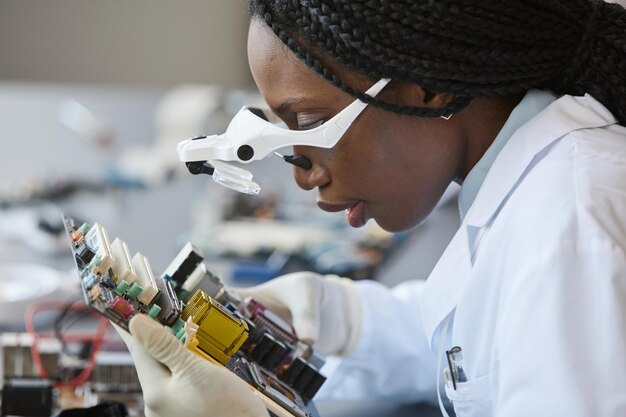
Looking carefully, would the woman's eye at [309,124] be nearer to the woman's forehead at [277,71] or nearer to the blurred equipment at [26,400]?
the woman's forehead at [277,71]

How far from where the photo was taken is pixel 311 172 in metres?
1.15

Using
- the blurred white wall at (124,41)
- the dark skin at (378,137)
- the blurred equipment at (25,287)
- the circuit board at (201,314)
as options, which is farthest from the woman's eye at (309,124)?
the blurred white wall at (124,41)

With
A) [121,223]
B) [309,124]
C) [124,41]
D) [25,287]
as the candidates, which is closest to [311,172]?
[309,124]

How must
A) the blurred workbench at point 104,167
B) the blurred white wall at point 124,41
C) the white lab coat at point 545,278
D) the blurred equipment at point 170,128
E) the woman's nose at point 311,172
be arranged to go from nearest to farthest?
the white lab coat at point 545,278
the woman's nose at point 311,172
the blurred workbench at point 104,167
the blurred equipment at point 170,128
the blurred white wall at point 124,41

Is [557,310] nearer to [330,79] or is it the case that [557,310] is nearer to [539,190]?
[539,190]

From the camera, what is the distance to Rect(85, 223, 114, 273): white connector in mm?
1032

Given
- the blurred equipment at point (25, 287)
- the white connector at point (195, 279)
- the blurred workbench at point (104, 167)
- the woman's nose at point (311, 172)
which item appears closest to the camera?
the woman's nose at point (311, 172)

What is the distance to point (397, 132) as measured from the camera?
1.08 m

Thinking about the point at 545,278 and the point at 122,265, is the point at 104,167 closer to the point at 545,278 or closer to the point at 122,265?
the point at 122,265

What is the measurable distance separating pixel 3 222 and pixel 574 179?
5.78ft

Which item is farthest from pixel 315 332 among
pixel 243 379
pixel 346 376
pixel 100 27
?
pixel 100 27

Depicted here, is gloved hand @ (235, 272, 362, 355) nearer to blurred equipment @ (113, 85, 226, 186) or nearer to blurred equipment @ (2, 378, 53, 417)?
blurred equipment @ (2, 378, 53, 417)

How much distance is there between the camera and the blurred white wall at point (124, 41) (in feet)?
12.5

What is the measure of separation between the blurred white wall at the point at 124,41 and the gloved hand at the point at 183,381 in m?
3.09
